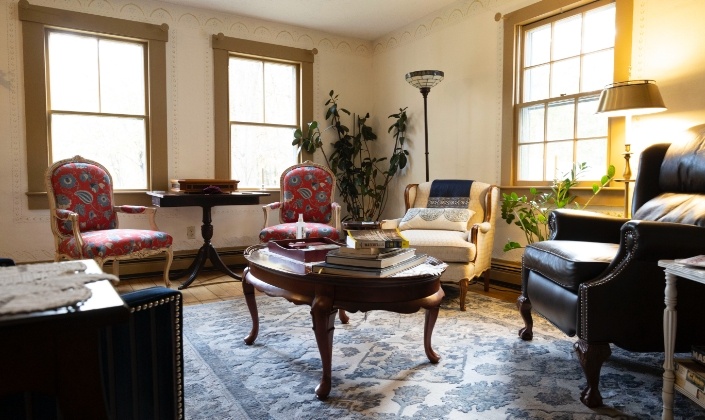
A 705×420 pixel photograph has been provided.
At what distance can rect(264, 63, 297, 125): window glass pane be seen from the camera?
493 centimetres

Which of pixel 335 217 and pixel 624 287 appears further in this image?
pixel 335 217

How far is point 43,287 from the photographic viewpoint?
0.89 metres

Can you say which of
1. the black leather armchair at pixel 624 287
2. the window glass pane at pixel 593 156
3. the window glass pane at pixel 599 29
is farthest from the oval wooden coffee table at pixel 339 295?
the window glass pane at pixel 599 29

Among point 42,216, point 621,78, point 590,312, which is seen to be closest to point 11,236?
point 42,216

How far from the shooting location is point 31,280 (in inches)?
38.0

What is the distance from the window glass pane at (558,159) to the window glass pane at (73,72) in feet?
12.5

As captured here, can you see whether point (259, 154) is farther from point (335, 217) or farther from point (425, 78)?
point (425, 78)

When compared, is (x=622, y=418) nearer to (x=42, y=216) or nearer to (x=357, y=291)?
(x=357, y=291)

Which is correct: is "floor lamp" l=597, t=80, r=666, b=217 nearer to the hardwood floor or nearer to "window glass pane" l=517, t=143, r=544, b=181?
"window glass pane" l=517, t=143, r=544, b=181

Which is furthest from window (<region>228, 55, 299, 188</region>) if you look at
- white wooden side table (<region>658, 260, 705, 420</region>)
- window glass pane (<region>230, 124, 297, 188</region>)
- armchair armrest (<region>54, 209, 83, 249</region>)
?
white wooden side table (<region>658, 260, 705, 420</region>)

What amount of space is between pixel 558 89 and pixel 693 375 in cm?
268

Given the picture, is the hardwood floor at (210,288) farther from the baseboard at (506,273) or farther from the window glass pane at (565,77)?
the window glass pane at (565,77)

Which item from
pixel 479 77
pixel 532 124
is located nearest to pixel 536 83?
pixel 532 124

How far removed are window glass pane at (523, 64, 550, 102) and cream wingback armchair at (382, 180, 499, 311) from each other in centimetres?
86
